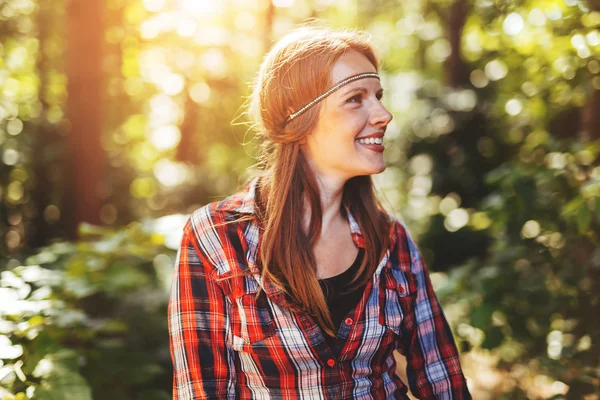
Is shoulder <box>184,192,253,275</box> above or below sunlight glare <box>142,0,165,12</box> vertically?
below

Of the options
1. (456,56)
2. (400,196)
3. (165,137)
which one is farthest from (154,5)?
(165,137)

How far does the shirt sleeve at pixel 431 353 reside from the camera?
2.27 metres

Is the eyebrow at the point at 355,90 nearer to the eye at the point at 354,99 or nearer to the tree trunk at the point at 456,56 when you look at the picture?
the eye at the point at 354,99

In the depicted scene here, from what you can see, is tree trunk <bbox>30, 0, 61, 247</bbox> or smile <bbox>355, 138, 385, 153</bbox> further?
tree trunk <bbox>30, 0, 61, 247</bbox>

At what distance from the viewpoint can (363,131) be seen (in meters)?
2.20

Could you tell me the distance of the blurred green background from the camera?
110 inches

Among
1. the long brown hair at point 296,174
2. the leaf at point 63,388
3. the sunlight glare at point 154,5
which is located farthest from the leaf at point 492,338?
the sunlight glare at point 154,5

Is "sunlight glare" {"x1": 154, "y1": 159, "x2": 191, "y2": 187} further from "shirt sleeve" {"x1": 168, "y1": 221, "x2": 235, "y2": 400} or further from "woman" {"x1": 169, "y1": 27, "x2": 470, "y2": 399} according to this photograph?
"shirt sleeve" {"x1": 168, "y1": 221, "x2": 235, "y2": 400}

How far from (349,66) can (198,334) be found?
1132mm

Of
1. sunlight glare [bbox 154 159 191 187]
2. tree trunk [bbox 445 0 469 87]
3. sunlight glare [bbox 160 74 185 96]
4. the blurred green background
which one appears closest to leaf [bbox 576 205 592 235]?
the blurred green background

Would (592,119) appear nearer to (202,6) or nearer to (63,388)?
(63,388)

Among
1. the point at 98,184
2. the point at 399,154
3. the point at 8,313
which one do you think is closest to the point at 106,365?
the point at 8,313

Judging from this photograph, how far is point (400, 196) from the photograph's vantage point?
10445 mm

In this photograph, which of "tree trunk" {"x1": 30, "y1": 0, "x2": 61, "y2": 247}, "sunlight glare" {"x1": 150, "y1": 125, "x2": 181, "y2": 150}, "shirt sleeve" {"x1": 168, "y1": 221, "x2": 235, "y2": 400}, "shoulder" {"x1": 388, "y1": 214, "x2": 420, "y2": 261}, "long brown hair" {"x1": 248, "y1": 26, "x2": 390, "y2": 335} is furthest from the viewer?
"sunlight glare" {"x1": 150, "y1": 125, "x2": 181, "y2": 150}
